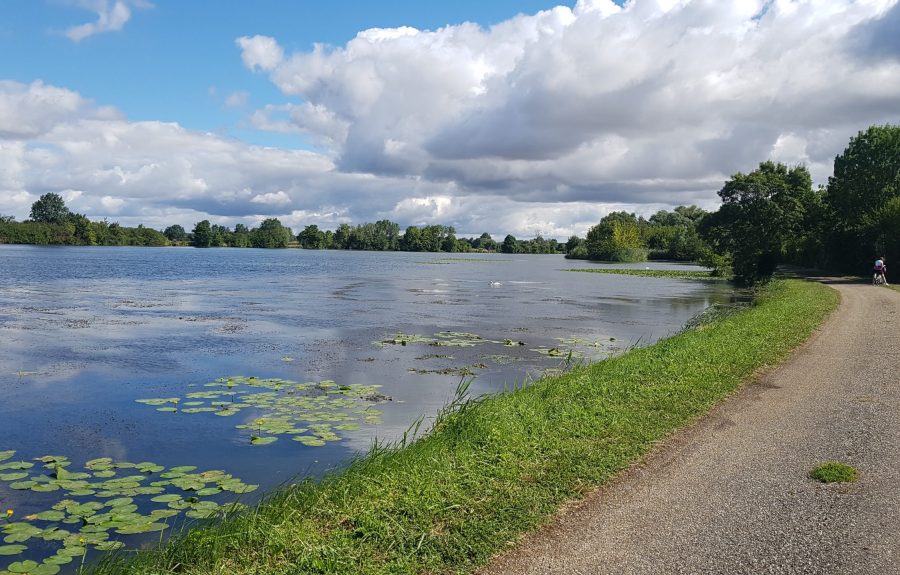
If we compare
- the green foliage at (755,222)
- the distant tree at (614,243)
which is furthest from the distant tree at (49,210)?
the green foliage at (755,222)

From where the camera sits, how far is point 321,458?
32.1ft

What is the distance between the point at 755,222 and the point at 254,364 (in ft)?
148

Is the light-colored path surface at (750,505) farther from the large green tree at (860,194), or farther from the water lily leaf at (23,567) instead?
the large green tree at (860,194)

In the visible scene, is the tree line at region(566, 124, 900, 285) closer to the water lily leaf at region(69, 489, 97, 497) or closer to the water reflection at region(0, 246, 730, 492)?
the water reflection at region(0, 246, 730, 492)

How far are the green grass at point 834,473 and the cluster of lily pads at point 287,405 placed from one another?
256 inches

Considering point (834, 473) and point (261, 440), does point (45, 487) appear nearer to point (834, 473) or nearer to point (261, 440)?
point (261, 440)

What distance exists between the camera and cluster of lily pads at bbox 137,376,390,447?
11.0 meters

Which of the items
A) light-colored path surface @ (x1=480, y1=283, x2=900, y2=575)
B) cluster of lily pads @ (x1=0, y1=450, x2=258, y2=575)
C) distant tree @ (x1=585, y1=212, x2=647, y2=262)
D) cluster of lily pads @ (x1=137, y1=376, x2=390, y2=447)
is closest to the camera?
light-colored path surface @ (x1=480, y1=283, x2=900, y2=575)

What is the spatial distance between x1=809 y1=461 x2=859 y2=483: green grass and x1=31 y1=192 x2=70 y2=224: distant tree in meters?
187

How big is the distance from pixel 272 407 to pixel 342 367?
4.26m

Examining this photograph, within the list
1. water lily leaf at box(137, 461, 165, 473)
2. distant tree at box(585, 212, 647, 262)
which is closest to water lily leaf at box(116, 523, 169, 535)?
water lily leaf at box(137, 461, 165, 473)

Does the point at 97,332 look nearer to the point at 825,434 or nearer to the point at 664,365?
the point at 664,365

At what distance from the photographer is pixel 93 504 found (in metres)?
7.79

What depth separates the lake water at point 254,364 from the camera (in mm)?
10219
